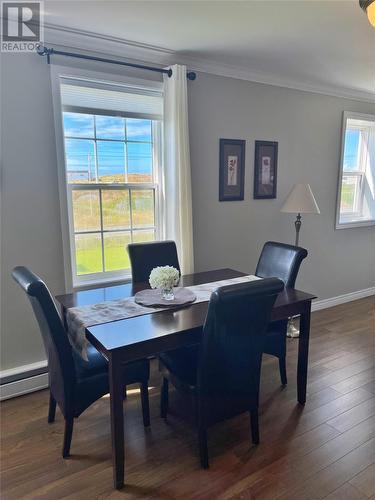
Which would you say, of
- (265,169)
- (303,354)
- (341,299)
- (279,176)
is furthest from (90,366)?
(341,299)

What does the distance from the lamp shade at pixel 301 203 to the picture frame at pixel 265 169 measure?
11.3 inches

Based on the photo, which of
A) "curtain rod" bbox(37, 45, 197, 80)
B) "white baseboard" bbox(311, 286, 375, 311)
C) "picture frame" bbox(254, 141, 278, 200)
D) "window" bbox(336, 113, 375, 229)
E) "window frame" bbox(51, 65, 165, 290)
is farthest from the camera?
"window" bbox(336, 113, 375, 229)

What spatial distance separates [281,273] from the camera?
8.69ft

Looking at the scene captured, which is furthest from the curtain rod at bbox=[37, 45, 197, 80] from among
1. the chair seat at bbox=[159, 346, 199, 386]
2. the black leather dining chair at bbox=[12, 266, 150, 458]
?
the chair seat at bbox=[159, 346, 199, 386]

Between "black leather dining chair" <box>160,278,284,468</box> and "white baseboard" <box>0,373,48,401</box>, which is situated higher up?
"black leather dining chair" <box>160,278,284,468</box>

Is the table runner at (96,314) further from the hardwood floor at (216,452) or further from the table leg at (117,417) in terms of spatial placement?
the hardwood floor at (216,452)

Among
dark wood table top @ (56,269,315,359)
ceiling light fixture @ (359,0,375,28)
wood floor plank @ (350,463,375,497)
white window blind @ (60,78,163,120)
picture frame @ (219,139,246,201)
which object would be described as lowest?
wood floor plank @ (350,463,375,497)

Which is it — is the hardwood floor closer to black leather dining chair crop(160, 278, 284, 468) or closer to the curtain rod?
black leather dining chair crop(160, 278, 284, 468)

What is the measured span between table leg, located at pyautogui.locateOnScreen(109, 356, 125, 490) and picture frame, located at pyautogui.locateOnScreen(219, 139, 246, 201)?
6.76 ft

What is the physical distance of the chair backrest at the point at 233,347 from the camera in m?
1.65

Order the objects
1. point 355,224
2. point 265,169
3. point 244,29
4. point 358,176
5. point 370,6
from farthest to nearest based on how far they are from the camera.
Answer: point 358,176 → point 355,224 → point 265,169 → point 244,29 → point 370,6

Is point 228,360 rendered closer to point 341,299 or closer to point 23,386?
point 23,386

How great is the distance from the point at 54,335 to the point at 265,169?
8.54 ft

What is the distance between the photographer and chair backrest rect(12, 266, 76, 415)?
1679mm
